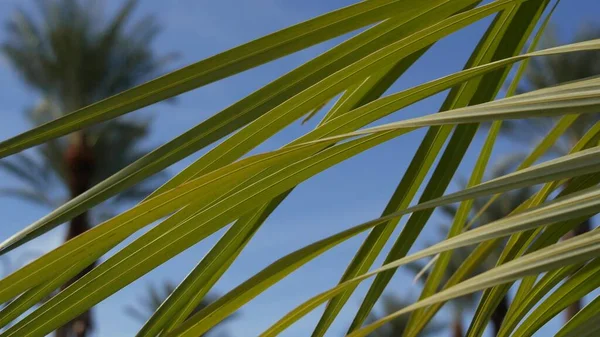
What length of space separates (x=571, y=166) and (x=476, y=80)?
14.9 inches

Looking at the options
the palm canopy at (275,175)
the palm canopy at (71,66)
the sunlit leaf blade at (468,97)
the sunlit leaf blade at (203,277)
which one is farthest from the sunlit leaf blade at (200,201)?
the palm canopy at (71,66)

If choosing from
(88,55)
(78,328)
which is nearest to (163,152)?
(88,55)

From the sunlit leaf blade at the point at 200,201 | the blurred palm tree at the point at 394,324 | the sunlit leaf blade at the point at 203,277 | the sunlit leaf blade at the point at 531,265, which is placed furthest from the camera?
the blurred palm tree at the point at 394,324

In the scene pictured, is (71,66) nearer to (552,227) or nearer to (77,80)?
(77,80)

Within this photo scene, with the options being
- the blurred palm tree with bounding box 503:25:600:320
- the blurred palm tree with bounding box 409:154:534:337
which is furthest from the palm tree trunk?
the blurred palm tree with bounding box 503:25:600:320

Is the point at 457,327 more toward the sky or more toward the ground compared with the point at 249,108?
more toward the sky

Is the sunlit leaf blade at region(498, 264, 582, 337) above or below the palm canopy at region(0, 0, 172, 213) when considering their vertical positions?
below

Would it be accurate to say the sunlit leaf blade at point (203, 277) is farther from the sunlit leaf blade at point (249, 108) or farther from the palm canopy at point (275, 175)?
the sunlit leaf blade at point (249, 108)

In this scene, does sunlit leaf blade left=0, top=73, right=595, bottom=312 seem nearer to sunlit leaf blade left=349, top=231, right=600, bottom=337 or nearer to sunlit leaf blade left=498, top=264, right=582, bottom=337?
sunlit leaf blade left=349, top=231, right=600, bottom=337

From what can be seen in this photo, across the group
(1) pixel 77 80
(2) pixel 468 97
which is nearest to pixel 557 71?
(1) pixel 77 80

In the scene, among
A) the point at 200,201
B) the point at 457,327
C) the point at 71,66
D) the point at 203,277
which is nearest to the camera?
the point at 200,201

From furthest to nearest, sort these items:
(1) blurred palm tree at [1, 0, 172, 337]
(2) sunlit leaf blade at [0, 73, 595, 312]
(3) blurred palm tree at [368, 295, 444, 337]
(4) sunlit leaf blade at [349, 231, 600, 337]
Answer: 1. (3) blurred palm tree at [368, 295, 444, 337]
2. (1) blurred palm tree at [1, 0, 172, 337]
3. (2) sunlit leaf blade at [0, 73, 595, 312]
4. (4) sunlit leaf blade at [349, 231, 600, 337]

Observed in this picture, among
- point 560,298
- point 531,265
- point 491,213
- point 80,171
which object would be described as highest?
point 80,171

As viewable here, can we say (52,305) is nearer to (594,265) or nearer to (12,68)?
(594,265)
